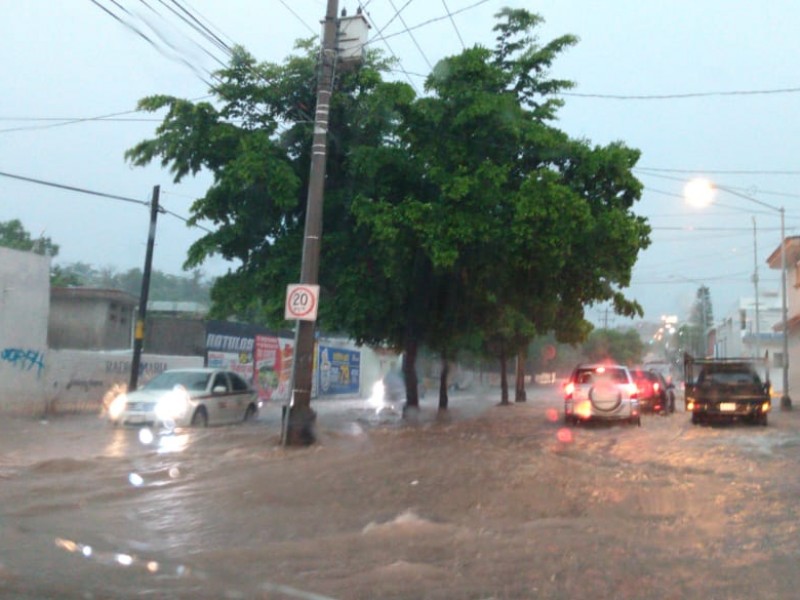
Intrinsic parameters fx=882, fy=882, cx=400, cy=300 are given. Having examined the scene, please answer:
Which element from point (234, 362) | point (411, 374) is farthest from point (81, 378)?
point (411, 374)

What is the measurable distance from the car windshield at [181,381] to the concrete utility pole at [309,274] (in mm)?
5153

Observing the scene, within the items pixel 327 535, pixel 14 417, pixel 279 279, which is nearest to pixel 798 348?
pixel 279 279

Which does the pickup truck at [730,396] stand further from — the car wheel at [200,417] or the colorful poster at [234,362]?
the colorful poster at [234,362]

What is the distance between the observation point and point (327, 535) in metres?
8.44

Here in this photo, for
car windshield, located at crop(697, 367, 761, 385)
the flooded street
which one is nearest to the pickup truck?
car windshield, located at crop(697, 367, 761, 385)

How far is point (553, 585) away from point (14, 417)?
59.0 feet

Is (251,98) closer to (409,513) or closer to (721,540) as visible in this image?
(409,513)

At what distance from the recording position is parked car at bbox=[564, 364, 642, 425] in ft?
67.4

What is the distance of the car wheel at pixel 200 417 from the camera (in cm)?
1884

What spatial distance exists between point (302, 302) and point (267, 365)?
1939cm

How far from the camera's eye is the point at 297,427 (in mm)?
14711

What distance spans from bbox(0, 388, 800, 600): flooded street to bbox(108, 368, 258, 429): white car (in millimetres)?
1836

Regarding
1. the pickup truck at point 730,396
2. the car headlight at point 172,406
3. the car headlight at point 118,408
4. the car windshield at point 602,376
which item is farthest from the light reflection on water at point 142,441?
the pickup truck at point 730,396

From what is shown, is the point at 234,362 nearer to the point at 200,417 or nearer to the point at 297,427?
the point at 200,417
